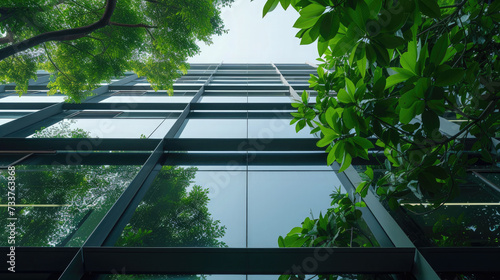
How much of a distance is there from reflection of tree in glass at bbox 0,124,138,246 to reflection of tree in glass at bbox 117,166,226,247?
551 mm

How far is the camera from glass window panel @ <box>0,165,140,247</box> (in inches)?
134

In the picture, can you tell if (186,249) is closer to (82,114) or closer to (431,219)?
(431,219)

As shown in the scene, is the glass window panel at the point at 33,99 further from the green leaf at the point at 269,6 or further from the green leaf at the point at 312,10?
the green leaf at the point at 312,10

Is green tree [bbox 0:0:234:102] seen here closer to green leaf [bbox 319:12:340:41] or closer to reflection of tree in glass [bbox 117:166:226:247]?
reflection of tree in glass [bbox 117:166:226:247]

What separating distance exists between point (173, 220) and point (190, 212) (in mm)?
283

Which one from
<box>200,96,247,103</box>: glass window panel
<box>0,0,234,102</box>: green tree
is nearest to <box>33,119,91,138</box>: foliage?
<box>0,0,234,102</box>: green tree

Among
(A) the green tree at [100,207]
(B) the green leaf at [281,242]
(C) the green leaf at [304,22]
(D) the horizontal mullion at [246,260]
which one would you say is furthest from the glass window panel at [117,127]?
(C) the green leaf at [304,22]

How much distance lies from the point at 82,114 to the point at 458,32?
28.9 feet

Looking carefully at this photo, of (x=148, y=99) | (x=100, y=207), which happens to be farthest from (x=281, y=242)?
(x=148, y=99)

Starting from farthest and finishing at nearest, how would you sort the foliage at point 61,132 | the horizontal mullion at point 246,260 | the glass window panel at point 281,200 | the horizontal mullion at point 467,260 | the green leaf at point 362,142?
the foliage at point 61,132 < the glass window panel at point 281,200 < the horizontal mullion at point 467,260 < the horizontal mullion at point 246,260 < the green leaf at point 362,142

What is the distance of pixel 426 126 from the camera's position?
57.7 inches

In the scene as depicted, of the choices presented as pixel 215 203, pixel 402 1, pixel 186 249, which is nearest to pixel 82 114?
pixel 215 203

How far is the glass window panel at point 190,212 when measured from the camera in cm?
348

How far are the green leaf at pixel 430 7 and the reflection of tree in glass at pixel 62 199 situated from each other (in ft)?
13.4
